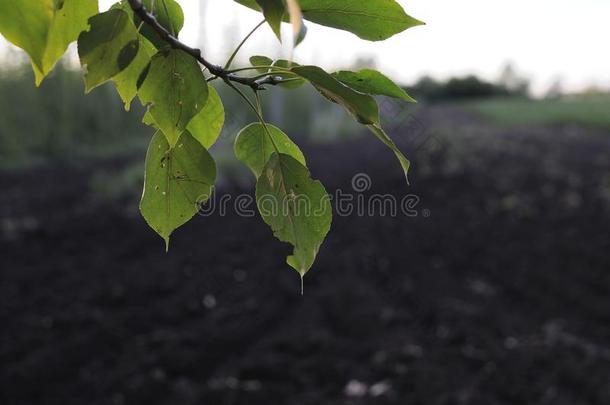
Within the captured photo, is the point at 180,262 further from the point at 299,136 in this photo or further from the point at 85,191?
the point at 299,136

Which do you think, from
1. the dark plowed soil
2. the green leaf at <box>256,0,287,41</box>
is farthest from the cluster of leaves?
the dark plowed soil

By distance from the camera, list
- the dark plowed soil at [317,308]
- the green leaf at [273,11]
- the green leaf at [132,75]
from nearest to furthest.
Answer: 1. the green leaf at [273,11]
2. the green leaf at [132,75]
3. the dark plowed soil at [317,308]

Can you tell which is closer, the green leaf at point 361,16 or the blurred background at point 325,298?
the green leaf at point 361,16

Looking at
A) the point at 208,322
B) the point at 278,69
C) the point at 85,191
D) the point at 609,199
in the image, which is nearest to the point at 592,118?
the point at 609,199

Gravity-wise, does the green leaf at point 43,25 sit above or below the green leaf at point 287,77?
above

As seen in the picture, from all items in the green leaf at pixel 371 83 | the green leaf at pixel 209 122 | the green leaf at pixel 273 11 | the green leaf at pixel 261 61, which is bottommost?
the green leaf at pixel 209 122

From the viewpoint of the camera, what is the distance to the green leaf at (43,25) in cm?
37

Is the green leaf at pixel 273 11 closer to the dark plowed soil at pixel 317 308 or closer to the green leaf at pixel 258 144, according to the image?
the green leaf at pixel 258 144

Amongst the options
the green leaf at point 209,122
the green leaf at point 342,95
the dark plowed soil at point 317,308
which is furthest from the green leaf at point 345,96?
the dark plowed soil at point 317,308

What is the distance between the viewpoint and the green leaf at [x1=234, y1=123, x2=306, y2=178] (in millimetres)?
470

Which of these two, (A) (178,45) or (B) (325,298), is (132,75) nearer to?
(A) (178,45)

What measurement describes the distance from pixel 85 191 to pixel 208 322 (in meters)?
3.12

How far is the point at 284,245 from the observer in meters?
3.43

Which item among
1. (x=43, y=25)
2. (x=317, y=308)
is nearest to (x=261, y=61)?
(x=43, y=25)
